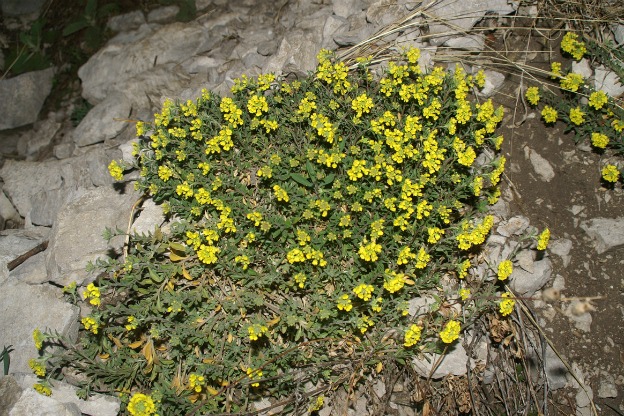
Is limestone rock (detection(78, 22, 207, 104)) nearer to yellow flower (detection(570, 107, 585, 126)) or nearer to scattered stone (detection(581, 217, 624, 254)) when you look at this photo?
yellow flower (detection(570, 107, 585, 126))

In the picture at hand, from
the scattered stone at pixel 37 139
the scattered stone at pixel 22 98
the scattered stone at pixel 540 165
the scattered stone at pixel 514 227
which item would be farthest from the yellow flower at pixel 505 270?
the scattered stone at pixel 22 98

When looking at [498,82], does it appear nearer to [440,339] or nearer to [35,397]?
[440,339]

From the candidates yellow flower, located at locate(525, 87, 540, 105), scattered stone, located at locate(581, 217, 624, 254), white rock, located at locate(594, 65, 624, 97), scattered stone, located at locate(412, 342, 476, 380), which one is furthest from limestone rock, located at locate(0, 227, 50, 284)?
white rock, located at locate(594, 65, 624, 97)

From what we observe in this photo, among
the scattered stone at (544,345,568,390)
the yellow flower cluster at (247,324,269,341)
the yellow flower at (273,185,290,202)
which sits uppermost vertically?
the yellow flower at (273,185,290,202)

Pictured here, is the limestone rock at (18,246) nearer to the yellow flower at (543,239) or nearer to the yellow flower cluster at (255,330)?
the yellow flower cluster at (255,330)

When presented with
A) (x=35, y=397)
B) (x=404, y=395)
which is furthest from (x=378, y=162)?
(x=35, y=397)

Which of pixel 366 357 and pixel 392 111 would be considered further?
pixel 392 111
